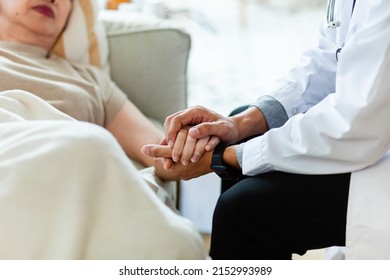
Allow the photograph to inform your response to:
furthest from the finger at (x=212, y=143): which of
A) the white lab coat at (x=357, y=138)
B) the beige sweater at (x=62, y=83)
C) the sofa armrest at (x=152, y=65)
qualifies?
the sofa armrest at (x=152, y=65)

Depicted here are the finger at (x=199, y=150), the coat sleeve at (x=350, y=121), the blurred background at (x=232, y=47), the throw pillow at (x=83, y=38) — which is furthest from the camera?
the blurred background at (x=232, y=47)

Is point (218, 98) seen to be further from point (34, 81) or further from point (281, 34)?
point (34, 81)

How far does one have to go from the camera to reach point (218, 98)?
3172 millimetres

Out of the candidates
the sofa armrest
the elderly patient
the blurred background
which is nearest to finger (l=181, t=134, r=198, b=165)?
the elderly patient

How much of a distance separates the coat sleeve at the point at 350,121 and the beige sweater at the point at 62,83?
25.7 inches

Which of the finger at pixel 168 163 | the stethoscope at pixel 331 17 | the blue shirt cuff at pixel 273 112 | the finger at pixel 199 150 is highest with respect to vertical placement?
the stethoscope at pixel 331 17

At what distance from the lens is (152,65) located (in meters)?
1.90

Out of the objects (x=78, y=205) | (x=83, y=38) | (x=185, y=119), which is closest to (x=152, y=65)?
(x=83, y=38)

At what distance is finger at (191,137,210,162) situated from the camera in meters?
1.30

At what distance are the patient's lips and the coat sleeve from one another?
853 mm

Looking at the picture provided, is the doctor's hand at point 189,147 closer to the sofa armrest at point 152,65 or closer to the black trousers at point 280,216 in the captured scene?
the black trousers at point 280,216

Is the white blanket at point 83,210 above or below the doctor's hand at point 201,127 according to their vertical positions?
above

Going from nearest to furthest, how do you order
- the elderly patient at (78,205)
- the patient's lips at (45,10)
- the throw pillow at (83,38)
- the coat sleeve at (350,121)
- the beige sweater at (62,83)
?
the elderly patient at (78,205)
the coat sleeve at (350,121)
the beige sweater at (62,83)
the patient's lips at (45,10)
the throw pillow at (83,38)

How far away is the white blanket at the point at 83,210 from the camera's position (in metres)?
0.89
